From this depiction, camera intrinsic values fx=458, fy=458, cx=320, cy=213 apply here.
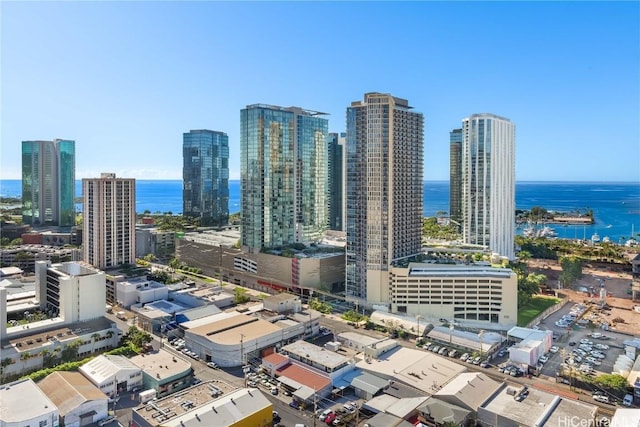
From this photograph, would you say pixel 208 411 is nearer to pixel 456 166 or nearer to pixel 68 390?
pixel 68 390

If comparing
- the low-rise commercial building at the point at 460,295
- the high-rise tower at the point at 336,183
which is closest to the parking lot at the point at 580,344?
the low-rise commercial building at the point at 460,295

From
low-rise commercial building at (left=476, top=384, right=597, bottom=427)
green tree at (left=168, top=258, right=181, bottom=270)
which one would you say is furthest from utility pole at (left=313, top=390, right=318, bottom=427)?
green tree at (left=168, top=258, right=181, bottom=270)

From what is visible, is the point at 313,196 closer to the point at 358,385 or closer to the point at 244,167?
the point at 244,167

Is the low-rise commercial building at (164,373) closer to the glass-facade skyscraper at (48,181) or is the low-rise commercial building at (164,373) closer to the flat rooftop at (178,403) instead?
the flat rooftop at (178,403)

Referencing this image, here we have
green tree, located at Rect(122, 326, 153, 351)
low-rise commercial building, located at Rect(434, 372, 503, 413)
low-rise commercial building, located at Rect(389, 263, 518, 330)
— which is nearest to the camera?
low-rise commercial building, located at Rect(434, 372, 503, 413)

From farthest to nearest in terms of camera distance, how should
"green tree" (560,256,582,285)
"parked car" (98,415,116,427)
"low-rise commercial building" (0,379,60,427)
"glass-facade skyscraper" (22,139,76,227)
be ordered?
"glass-facade skyscraper" (22,139,76,227), "green tree" (560,256,582,285), "parked car" (98,415,116,427), "low-rise commercial building" (0,379,60,427)

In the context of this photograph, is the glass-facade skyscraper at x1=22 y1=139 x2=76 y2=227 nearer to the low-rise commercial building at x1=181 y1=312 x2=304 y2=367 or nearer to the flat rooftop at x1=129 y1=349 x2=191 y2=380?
the low-rise commercial building at x1=181 y1=312 x2=304 y2=367

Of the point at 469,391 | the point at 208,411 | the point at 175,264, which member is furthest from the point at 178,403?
the point at 175,264
